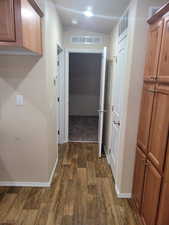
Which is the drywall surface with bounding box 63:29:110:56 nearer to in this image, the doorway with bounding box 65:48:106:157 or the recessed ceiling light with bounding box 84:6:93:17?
the recessed ceiling light with bounding box 84:6:93:17

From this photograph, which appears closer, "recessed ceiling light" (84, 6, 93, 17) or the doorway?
"recessed ceiling light" (84, 6, 93, 17)

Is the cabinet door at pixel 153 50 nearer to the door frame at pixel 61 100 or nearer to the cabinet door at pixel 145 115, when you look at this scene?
the cabinet door at pixel 145 115

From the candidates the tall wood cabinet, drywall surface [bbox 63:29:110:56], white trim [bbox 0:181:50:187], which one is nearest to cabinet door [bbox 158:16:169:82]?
the tall wood cabinet

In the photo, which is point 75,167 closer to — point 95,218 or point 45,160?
point 45,160

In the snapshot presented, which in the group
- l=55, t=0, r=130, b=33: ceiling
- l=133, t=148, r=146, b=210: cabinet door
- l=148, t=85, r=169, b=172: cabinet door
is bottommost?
l=133, t=148, r=146, b=210: cabinet door

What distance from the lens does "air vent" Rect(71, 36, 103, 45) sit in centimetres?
353

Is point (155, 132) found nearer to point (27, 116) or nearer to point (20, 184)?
point (27, 116)

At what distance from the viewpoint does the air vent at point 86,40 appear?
353 cm

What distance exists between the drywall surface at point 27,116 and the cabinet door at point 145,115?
1206 mm

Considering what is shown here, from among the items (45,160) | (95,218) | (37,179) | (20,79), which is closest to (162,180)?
(95,218)

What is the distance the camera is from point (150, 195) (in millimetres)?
1646

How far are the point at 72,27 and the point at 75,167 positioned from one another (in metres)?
2.77

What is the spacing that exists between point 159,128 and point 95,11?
1875mm

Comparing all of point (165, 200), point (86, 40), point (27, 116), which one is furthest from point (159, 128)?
point (86, 40)
